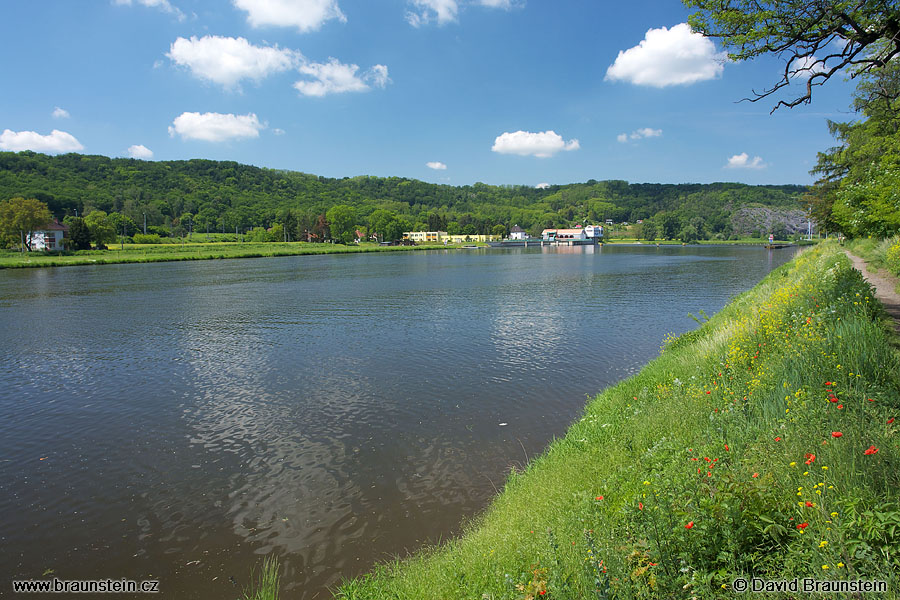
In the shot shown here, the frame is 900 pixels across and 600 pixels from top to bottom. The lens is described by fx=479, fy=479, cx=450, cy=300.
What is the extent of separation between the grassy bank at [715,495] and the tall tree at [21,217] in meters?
109

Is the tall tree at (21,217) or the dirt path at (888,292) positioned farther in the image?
the tall tree at (21,217)

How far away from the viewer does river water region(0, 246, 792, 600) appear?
744 cm

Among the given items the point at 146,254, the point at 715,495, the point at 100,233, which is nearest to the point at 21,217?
the point at 100,233

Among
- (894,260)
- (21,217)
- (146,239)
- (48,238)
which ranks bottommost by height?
(894,260)

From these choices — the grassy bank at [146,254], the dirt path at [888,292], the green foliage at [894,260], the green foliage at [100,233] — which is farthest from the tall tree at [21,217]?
the green foliage at [894,260]

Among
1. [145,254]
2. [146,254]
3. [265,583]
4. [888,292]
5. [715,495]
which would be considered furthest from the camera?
[145,254]

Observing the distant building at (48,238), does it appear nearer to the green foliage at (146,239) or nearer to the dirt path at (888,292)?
the green foliage at (146,239)

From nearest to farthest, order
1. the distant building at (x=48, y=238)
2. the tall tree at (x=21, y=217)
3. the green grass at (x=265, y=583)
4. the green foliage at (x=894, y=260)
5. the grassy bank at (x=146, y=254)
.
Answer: the green grass at (x=265, y=583)
the green foliage at (x=894, y=260)
the grassy bank at (x=146, y=254)
the tall tree at (x=21, y=217)
the distant building at (x=48, y=238)

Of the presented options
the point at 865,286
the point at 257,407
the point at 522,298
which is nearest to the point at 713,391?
the point at 865,286

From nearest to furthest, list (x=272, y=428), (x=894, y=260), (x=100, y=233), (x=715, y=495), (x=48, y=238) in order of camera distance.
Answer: (x=715, y=495) → (x=272, y=428) → (x=894, y=260) → (x=48, y=238) → (x=100, y=233)

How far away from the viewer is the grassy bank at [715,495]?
12.7 ft

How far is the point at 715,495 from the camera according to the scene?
4.38 m

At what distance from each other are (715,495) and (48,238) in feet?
413

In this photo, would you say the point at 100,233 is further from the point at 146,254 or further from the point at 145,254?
the point at 146,254
